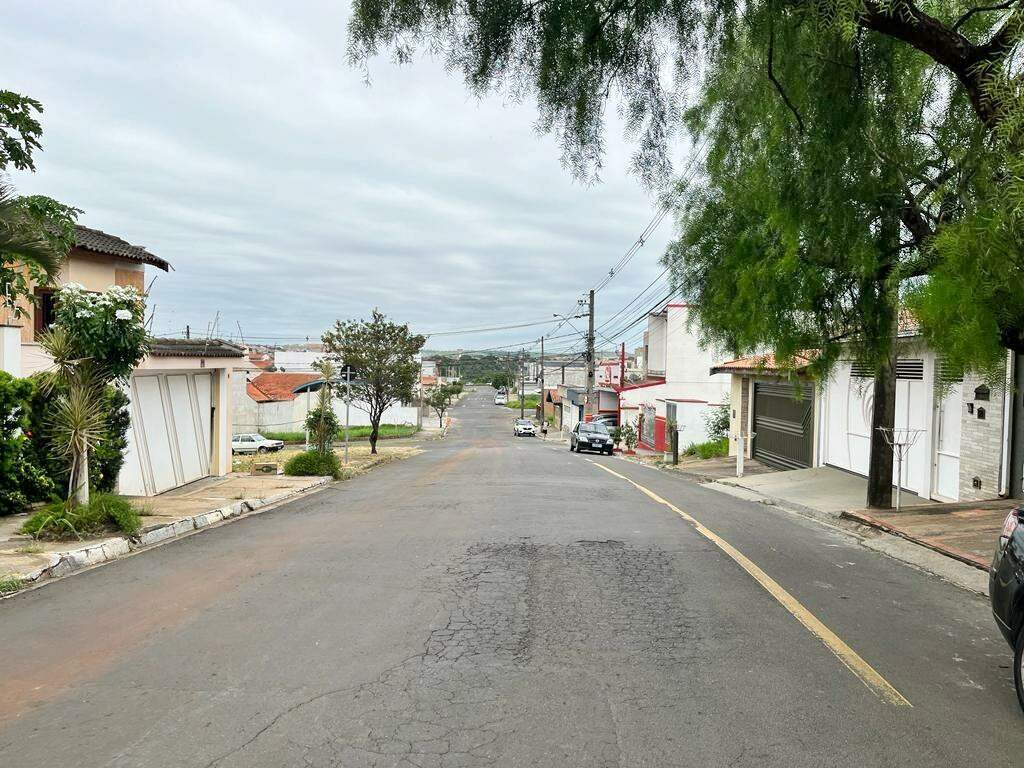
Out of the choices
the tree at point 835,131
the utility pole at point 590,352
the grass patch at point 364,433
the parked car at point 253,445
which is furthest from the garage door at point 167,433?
the utility pole at point 590,352

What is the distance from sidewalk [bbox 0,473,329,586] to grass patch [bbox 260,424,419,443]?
34.2 m

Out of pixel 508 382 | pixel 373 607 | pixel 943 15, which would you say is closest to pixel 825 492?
pixel 943 15

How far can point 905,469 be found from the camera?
15789mm

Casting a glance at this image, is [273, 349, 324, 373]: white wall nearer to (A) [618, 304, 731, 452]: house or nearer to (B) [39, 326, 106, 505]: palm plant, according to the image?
(A) [618, 304, 731, 452]: house

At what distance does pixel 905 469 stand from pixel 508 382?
584 ft

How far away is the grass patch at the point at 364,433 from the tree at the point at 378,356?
56.8 feet

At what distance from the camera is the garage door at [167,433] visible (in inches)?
581

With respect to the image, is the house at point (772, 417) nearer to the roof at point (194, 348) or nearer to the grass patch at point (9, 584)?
the roof at point (194, 348)

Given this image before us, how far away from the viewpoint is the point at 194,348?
16.7m

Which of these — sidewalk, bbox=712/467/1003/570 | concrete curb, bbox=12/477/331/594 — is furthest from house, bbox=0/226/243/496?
sidewalk, bbox=712/467/1003/570

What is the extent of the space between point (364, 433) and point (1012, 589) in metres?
58.8

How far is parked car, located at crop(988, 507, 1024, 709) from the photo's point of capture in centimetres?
466

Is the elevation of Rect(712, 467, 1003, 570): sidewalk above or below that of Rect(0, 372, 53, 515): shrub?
below

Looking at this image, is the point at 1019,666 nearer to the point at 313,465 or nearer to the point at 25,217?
the point at 25,217
